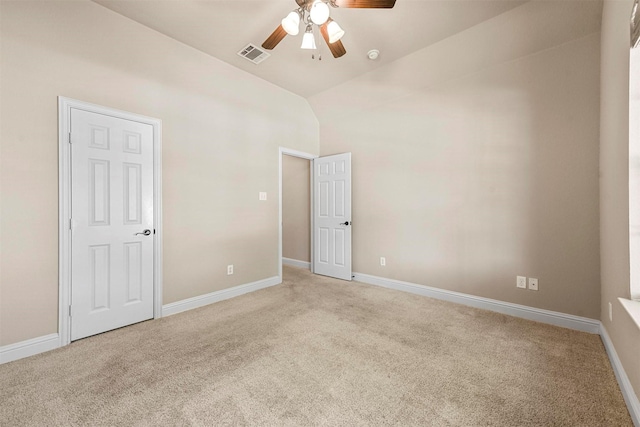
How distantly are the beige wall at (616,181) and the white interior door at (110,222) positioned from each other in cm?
378

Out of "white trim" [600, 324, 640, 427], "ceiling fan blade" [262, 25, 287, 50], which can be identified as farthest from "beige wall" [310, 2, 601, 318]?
"ceiling fan blade" [262, 25, 287, 50]

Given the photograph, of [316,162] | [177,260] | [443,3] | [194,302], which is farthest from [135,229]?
[443,3]

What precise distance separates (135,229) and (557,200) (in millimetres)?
4302

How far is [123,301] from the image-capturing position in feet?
8.68

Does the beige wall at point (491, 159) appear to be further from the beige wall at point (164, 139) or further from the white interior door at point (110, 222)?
Result: the white interior door at point (110, 222)

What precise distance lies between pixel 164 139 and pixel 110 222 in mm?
1027

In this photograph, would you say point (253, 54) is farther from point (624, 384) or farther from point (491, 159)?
point (624, 384)

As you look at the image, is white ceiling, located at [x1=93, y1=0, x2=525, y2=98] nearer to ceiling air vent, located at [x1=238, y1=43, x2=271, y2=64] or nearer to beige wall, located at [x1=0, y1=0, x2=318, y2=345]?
ceiling air vent, located at [x1=238, y1=43, x2=271, y2=64]

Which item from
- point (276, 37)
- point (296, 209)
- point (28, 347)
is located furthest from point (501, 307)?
point (28, 347)

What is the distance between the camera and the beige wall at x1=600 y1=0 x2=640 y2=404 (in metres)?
1.60

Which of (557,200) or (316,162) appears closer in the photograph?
(557,200)

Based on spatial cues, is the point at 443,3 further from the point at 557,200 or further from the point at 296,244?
the point at 296,244

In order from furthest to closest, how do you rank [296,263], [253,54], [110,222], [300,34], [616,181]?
[296,263]
[253,54]
[300,34]
[110,222]
[616,181]

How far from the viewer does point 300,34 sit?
2.92m
